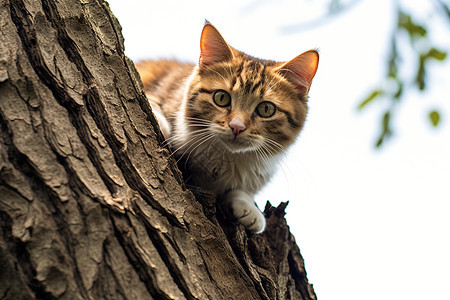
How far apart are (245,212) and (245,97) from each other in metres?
0.70

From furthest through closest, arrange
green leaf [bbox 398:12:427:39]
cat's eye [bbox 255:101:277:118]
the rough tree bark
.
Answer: cat's eye [bbox 255:101:277:118], green leaf [bbox 398:12:427:39], the rough tree bark

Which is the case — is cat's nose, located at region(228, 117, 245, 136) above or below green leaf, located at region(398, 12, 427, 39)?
below

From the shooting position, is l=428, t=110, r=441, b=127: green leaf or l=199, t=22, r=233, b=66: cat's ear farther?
l=199, t=22, r=233, b=66: cat's ear

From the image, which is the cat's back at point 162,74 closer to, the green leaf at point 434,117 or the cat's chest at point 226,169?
the cat's chest at point 226,169

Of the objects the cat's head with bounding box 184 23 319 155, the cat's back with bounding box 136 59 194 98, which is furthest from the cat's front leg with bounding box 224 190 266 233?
the cat's back with bounding box 136 59 194 98

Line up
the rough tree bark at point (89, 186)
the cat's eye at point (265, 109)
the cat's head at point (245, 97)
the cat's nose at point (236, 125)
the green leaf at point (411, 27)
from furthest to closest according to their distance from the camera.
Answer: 1. the cat's eye at point (265, 109)
2. the cat's head at point (245, 97)
3. the cat's nose at point (236, 125)
4. the green leaf at point (411, 27)
5. the rough tree bark at point (89, 186)

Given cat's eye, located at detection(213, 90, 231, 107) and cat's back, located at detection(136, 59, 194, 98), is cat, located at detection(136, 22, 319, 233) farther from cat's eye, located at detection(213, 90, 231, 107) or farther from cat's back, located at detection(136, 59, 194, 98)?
cat's back, located at detection(136, 59, 194, 98)

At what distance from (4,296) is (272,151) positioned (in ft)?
6.24

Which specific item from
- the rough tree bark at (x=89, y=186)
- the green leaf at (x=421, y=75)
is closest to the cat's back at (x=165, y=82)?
the rough tree bark at (x=89, y=186)

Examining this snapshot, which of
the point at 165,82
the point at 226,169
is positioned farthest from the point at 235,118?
the point at 165,82

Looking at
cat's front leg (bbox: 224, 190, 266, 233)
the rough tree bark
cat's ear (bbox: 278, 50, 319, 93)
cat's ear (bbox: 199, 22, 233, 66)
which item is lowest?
the rough tree bark

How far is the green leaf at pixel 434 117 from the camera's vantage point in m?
2.08

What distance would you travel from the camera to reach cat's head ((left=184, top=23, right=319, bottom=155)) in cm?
252

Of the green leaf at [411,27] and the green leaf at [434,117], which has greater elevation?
the green leaf at [411,27]
